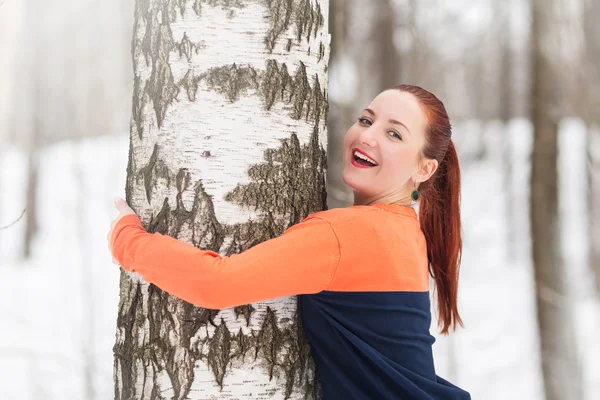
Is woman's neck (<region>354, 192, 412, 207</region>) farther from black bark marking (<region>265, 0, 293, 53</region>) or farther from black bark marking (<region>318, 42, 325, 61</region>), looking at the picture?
black bark marking (<region>265, 0, 293, 53</region>)

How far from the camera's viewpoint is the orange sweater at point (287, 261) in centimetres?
159

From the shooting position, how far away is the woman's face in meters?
2.05

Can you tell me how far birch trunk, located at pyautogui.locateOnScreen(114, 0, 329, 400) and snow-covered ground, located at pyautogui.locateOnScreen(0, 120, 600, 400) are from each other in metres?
3.95

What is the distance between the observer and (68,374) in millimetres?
6324

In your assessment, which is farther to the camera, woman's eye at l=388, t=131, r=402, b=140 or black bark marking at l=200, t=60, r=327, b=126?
woman's eye at l=388, t=131, r=402, b=140

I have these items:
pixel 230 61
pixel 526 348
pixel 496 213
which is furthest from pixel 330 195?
pixel 496 213

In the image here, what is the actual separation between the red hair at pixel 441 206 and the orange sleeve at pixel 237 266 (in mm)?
689

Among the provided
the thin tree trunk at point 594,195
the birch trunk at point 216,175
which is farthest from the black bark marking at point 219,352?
the thin tree trunk at point 594,195

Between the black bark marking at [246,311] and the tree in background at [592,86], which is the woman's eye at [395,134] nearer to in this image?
the black bark marking at [246,311]

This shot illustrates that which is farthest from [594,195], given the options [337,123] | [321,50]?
[321,50]

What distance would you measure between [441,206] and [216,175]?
1.00 m

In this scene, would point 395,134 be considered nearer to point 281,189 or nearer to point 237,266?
point 281,189

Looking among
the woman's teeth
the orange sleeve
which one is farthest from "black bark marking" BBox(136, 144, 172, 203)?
the woman's teeth

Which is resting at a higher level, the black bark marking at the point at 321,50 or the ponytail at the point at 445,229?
the black bark marking at the point at 321,50
